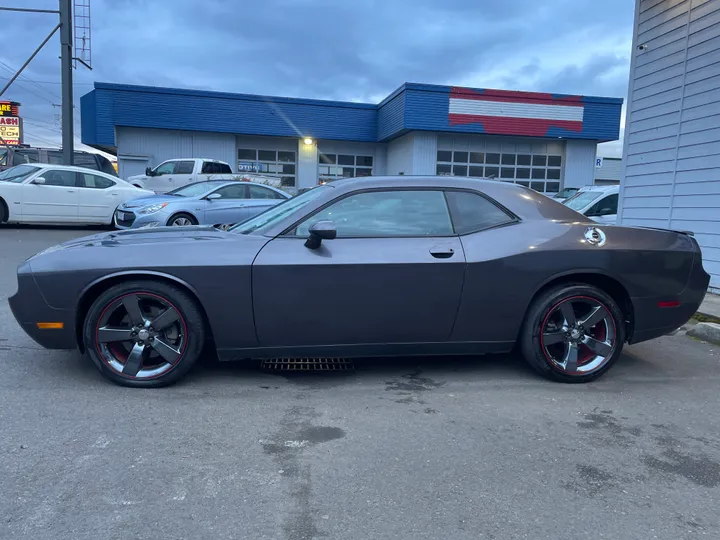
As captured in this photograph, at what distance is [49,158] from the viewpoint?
23.2m

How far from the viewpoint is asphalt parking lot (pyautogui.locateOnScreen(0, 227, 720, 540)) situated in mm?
2287

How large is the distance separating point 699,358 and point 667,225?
4111 mm

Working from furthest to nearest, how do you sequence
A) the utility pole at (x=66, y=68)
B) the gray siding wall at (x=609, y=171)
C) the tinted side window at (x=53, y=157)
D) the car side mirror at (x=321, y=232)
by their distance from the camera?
the gray siding wall at (x=609, y=171)
the tinted side window at (x=53, y=157)
the utility pole at (x=66, y=68)
the car side mirror at (x=321, y=232)

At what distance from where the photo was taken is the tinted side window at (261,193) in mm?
11297

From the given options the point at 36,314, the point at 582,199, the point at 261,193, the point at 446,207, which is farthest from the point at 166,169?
the point at 446,207

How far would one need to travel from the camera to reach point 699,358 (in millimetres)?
4785

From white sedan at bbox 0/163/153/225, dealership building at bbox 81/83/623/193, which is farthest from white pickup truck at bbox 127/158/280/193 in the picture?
dealership building at bbox 81/83/623/193

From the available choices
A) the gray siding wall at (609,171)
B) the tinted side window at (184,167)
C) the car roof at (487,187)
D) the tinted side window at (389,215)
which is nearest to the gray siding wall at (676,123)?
the car roof at (487,187)

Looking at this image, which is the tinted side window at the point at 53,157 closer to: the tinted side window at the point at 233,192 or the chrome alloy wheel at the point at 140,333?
the tinted side window at the point at 233,192

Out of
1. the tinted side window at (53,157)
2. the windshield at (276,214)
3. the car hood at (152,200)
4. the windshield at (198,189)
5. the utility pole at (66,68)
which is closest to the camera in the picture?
the windshield at (276,214)

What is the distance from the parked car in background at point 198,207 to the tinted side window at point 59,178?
8.78 feet

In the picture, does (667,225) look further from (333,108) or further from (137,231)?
(333,108)

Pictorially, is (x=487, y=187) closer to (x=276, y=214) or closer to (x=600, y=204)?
(x=276, y=214)

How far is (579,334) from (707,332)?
232cm
